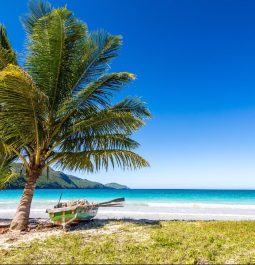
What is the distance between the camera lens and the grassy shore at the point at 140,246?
636 centimetres

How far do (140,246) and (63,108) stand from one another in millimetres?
4957

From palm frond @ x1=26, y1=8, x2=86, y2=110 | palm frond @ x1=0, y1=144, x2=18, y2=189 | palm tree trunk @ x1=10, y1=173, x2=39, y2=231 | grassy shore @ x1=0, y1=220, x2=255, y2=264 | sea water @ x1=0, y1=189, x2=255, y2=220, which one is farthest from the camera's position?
sea water @ x1=0, y1=189, x2=255, y2=220

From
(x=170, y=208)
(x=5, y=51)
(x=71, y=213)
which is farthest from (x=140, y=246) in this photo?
(x=170, y=208)

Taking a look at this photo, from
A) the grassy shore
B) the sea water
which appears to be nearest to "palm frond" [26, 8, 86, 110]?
the grassy shore

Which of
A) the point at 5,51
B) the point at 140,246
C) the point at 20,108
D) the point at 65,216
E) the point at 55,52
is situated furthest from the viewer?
the point at 65,216

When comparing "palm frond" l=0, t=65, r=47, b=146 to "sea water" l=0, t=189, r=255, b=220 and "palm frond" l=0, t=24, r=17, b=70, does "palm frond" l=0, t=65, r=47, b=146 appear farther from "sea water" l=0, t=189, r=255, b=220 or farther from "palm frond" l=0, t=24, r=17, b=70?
"sea water" l=0, t=189, r=255, b=220

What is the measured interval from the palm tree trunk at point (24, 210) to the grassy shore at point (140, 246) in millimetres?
1028

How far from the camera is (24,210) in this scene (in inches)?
398

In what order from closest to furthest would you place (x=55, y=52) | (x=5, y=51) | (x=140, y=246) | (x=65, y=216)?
1. (x=140, y=246)
2. (x=55, y=52)
3. (x=5, y=51)
4. (x=65, y=216)

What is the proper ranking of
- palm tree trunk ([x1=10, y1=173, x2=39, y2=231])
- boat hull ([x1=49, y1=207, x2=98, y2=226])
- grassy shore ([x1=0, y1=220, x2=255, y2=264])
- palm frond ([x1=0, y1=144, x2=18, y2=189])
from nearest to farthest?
1. grassy shore ([x1=0, y1=220, x2=255, y2=264])
2. palm tree trunk ([x1=10, y1=173, x2=39, y2=231])
3. boat hull ([x1=49, y1=207, x2=98, y2=226])
4. palm frond ([x1=0, y1=144, x2=18, y2=189])

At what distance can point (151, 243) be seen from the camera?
7645mm

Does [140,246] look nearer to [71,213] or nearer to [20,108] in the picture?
→ [71,213]

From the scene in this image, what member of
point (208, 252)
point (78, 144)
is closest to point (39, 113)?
point (78, 144)

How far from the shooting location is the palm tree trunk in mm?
9953
